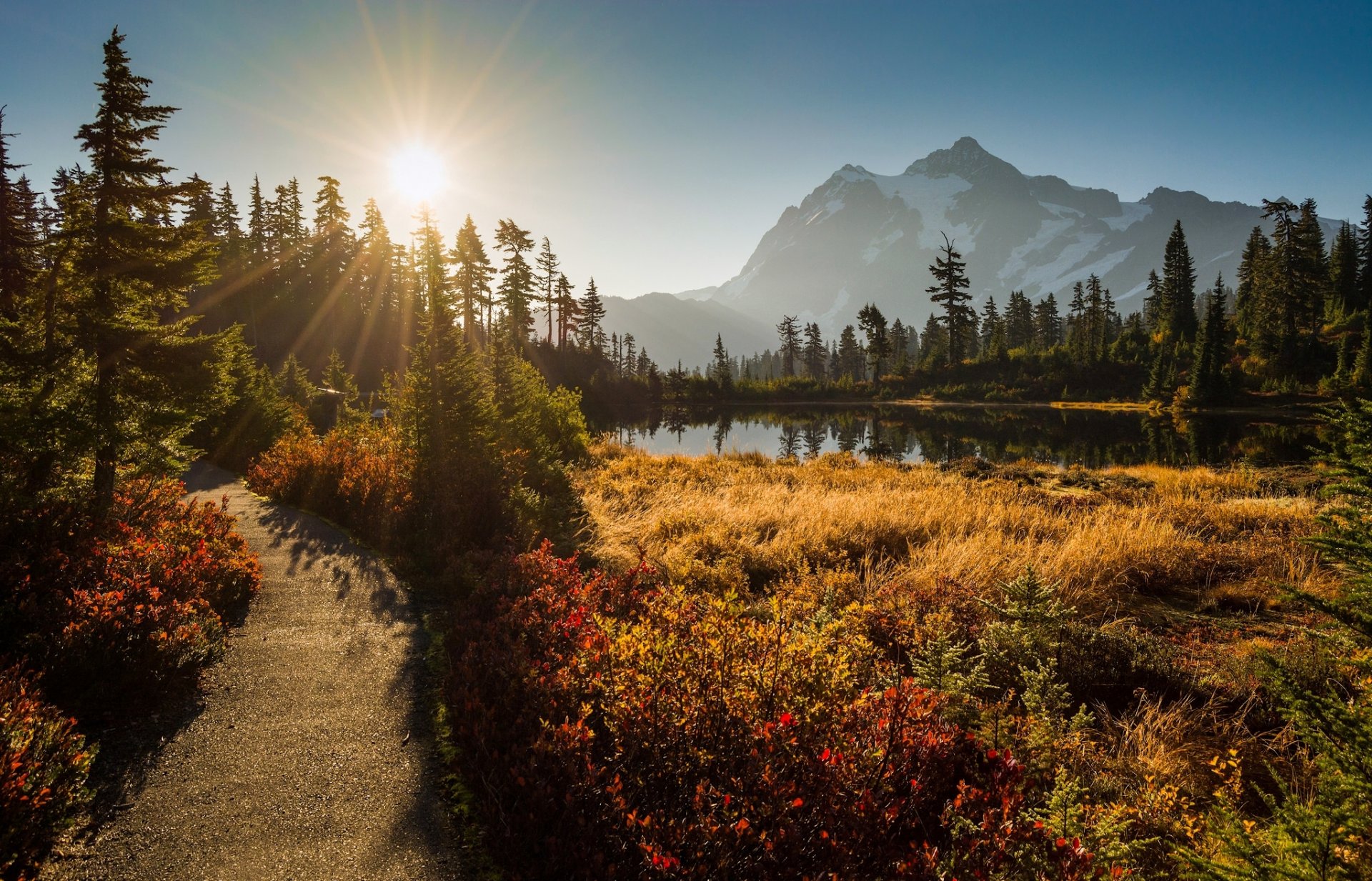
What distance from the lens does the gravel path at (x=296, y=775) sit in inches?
140

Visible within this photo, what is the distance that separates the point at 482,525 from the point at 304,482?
21.1 ft

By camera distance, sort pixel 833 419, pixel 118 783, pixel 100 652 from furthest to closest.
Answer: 1. pixel 833 419
2. pixel 100 652
3. pixel 118 783

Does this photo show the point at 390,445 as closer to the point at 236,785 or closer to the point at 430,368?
the point at 430,368

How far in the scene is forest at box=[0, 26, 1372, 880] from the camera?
3.22 metres

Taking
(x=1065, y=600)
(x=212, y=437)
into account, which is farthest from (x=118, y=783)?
(x=212, y=437)

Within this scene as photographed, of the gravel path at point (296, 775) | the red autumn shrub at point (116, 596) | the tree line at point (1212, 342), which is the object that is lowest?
the gravel path at point (296, 775)

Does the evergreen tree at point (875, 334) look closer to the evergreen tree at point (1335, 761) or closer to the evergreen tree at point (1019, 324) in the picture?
the evergreen tree at point (1019, 324)

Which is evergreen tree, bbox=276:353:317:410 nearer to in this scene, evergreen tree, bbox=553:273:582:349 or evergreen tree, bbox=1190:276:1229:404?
evergreen tree, bbox=553:273:582:349

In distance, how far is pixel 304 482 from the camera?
13.6 m

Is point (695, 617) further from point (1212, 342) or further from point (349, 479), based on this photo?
point (1212, 342)

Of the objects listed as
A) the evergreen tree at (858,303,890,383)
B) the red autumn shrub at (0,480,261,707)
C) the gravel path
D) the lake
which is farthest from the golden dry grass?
the evergreen tree at (858,303,890,383)

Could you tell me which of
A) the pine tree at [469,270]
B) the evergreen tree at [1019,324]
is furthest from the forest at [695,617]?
the evergreen tree at [1019,324]

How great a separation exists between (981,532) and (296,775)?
1076 cm

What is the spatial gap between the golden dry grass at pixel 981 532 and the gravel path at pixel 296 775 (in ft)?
13.4
